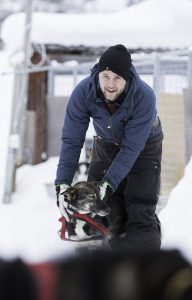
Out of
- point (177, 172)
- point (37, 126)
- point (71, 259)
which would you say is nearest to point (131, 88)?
point (71, 259)

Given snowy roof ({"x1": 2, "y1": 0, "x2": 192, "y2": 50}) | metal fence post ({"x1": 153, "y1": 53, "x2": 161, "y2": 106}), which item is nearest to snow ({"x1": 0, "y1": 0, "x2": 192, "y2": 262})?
snowy roof ({"x1": 2, "y1": 0, "x2": 192, "y2": 50})

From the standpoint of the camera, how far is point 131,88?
125 inches

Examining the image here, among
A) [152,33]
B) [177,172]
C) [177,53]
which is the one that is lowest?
[177,172]

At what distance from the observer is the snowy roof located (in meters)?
11.1

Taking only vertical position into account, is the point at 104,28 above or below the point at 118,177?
above

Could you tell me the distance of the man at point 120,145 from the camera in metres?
3.17

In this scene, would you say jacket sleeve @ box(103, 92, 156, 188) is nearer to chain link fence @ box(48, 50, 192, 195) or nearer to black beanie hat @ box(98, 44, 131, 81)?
black beanie hat @ box(98, 44, 131, 81)

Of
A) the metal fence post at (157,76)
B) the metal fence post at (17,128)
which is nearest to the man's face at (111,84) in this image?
the metal fence post at (157,76)

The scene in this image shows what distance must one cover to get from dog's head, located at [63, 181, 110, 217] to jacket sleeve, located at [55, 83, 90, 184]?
0.57 feet

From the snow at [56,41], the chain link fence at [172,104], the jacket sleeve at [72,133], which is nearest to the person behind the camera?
the jacket sleeve at [72,133]

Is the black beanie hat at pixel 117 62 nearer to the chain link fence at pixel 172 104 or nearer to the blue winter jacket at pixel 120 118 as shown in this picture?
the blue winter jacket at pixel 120 118

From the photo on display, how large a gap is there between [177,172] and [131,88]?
3557 millimetres

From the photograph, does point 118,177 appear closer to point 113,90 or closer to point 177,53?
point 113,90

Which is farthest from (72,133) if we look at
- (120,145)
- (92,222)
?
(92,222)
